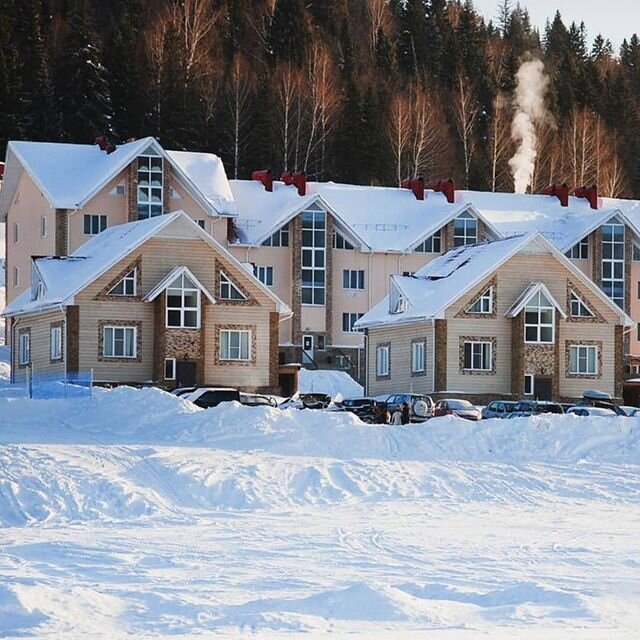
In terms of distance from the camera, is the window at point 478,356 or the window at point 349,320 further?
the window at point 349,320

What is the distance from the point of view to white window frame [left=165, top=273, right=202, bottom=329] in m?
54.2

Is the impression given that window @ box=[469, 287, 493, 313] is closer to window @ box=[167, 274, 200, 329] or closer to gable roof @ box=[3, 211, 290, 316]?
gable roof @ box=[3, 211, 290, 316]

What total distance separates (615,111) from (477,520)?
9824cm

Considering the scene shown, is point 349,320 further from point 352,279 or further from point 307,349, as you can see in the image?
point 307,349

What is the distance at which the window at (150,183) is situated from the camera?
230 ft

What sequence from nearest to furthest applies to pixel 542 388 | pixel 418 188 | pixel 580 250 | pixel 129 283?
1. pixel 129 283
2. pixel 542 388
3. pixel 580 250
4. pixel 418 188

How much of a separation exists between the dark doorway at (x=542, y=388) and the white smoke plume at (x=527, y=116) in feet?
139

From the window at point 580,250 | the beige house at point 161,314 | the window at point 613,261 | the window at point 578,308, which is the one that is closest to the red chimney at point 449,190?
the window at point 580,250

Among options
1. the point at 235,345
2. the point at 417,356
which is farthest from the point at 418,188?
Result: the point at 235,345

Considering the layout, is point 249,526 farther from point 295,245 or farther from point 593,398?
point 295,245

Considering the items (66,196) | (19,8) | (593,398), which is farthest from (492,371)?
(19,8)

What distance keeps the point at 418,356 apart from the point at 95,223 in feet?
62.3

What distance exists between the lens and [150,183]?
70375 millimetres

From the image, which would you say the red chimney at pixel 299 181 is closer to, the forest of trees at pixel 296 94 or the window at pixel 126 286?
the forest of trees at pixel 296 94
